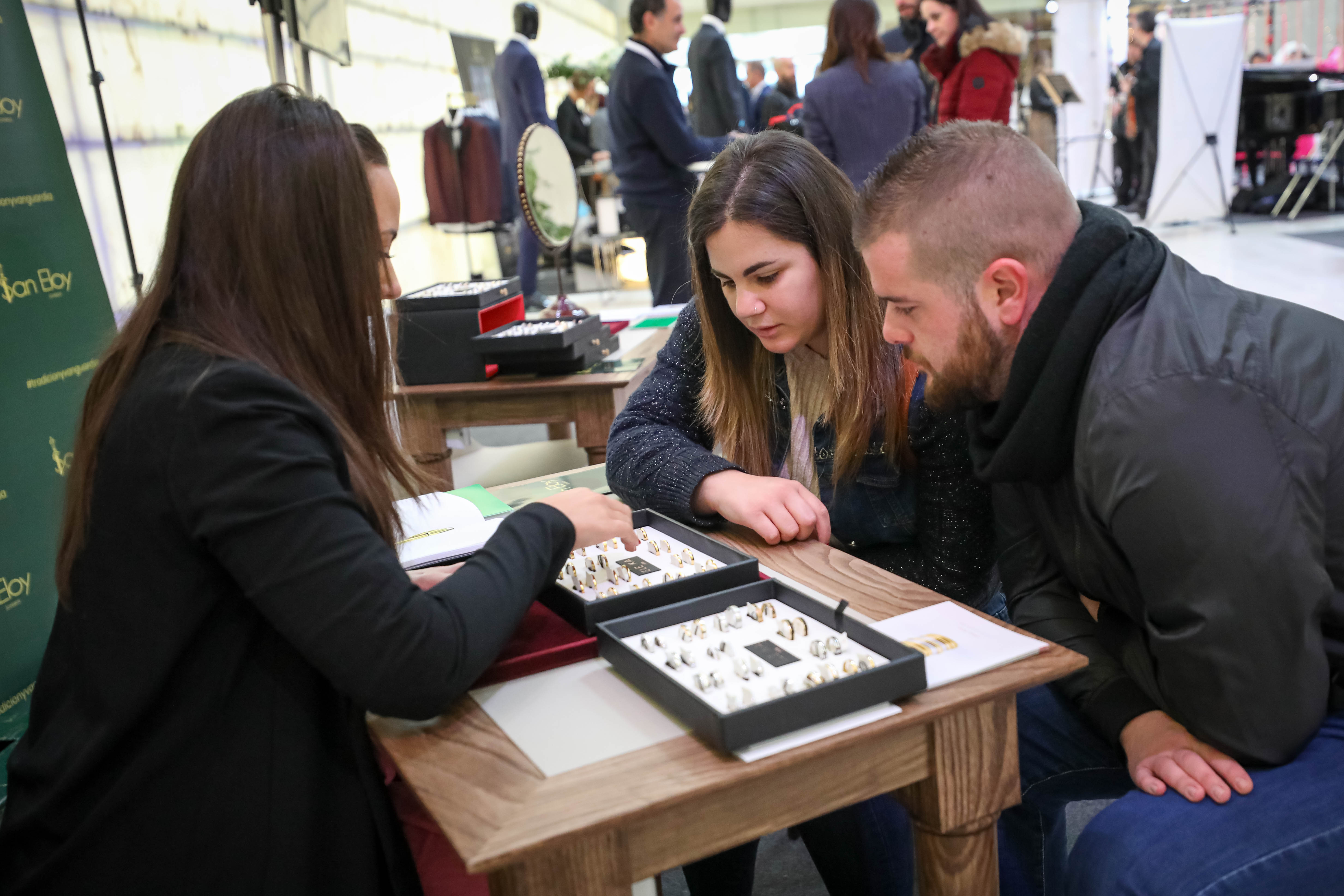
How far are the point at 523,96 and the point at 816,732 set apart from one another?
5.06 metres

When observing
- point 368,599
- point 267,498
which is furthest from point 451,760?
point 267,498

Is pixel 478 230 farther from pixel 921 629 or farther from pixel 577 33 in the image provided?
pixel 577 33

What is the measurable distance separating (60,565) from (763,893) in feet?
3.95

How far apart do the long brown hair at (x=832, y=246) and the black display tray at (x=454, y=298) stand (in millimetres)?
1244

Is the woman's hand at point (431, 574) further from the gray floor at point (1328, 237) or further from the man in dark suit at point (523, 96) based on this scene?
the gray floor at point (1328, 237)

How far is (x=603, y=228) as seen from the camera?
300 inches

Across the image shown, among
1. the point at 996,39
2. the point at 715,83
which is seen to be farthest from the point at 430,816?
the point at 715,83

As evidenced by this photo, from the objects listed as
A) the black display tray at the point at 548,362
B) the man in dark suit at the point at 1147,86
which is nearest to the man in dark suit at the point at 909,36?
the man in dark suit at the point at 1147,86

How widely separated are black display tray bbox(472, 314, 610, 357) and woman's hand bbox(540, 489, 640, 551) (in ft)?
4.71

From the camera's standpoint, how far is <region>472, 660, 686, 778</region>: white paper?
0.84 meters

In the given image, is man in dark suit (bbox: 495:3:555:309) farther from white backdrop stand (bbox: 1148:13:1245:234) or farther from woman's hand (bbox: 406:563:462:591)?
white backdrop stand (bbox: 1148:13:1245:234)

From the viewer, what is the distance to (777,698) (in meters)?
0.82

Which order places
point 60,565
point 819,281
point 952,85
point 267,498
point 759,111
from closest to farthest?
1. point 267,498
2. point 60,565
3. point 819,281
4. point 952,85
5. point 759,111

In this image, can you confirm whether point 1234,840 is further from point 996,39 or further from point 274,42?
point 996,39
